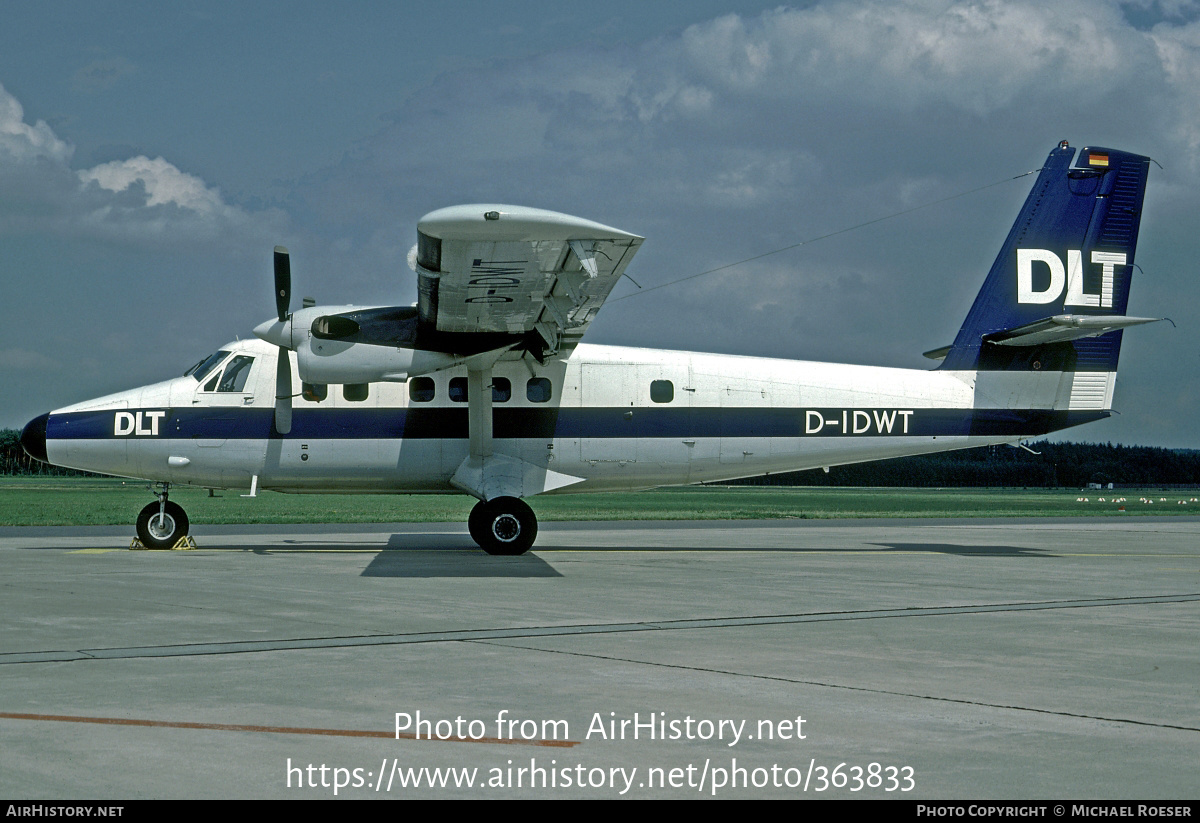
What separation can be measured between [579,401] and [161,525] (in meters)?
7.62

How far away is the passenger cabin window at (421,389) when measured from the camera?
19.5 meters

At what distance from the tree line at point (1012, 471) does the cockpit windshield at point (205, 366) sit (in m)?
78.8

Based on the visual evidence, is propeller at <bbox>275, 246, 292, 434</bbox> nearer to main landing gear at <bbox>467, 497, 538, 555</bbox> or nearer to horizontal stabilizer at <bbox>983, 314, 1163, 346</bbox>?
main landing gear at <bbox>467, 497, 538, 555</bbox>

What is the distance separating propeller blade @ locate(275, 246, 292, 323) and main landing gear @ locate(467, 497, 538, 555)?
15.5 ft

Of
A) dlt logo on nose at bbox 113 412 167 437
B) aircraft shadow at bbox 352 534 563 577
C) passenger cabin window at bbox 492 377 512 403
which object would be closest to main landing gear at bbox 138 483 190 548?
dlt logo on nose at bbox 113 412 167 437

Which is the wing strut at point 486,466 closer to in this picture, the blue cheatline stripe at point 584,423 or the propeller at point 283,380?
the blue cheatline stripe at point 584,423

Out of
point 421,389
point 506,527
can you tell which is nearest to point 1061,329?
point 506,527

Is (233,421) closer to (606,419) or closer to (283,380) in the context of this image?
(283,380)

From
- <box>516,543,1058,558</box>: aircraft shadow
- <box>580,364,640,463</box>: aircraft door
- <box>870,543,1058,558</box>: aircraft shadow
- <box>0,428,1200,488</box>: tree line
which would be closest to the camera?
<box>580,364,640,463</box>: aircraft door

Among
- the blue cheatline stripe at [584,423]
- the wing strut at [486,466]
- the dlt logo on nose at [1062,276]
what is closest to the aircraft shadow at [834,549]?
the wing strut at [486,466]

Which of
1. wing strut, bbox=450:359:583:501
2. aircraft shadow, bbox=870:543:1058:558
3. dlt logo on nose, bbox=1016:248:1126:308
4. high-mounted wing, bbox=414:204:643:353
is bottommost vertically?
aircraft shadow, bbox=870:543:1058:558

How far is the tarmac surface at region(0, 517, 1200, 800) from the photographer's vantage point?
517 centimetres

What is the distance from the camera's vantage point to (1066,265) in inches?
826

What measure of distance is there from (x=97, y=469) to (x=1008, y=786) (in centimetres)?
1773
